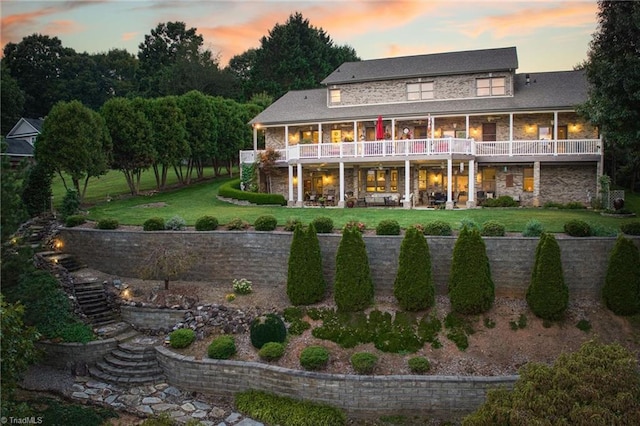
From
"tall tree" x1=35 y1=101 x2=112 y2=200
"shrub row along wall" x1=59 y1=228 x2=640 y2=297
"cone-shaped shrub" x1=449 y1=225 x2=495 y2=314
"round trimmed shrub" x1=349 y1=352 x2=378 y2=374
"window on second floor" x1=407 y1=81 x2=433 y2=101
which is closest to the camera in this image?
"round trimmed shrub" x1=349 y1=352 x2=378 y2=374

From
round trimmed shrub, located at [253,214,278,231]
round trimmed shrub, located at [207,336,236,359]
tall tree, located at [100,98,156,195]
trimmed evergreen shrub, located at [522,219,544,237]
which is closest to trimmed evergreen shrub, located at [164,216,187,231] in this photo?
round trimmed shrub, located at [253,214,278,231]

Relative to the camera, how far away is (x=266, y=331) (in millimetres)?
13875

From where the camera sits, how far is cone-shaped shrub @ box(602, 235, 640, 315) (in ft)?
45.4

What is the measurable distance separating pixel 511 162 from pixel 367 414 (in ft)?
61.9

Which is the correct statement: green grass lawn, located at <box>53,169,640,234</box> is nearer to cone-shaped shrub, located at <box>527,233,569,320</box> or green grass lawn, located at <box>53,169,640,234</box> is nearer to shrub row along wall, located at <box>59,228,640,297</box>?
shrub row along wall, located at <box>59,228,640,297</box>

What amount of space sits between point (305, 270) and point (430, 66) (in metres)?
19.5

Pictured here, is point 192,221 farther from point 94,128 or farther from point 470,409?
point 470,409

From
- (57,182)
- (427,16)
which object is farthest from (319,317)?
(57,182)

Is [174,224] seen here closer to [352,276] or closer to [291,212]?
[291,212]

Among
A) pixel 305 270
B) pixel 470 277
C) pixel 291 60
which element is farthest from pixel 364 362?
pixel 291 60

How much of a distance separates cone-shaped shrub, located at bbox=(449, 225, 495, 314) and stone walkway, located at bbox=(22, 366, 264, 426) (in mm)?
6677

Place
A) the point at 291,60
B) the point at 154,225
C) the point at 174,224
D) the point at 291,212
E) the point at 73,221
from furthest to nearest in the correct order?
1. the point at 291,60
2. the point at 291,212
3. the point at 73,221
4. the point at 174,224
5. the point at 154,225

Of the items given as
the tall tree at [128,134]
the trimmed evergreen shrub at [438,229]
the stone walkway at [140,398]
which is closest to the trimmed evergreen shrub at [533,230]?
the trimmed evergreen shrub at [438,229]

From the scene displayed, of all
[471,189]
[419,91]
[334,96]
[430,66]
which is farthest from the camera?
[334,96]
